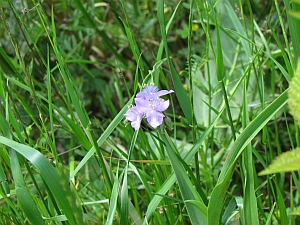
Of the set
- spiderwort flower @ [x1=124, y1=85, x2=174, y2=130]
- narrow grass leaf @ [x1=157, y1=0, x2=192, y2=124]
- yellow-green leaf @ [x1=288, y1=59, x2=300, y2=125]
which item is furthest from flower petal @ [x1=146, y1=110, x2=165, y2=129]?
yellow-green leaf @ [x1=288, y1=59, x2=300, y2=125]

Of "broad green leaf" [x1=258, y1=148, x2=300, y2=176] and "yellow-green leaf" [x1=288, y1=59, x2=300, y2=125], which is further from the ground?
"yellow-green leaf" [x1=288, y1=59, x2=300, y2=125]

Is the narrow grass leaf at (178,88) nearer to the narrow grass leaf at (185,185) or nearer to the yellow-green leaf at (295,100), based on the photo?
the narrow grass leaf at (185,185)

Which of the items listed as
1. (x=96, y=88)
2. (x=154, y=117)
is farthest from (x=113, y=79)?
(x=154, y=117)

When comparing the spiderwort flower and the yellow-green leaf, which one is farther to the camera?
the spiderwort flower

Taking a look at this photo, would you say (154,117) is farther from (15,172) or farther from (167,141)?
(15,172)

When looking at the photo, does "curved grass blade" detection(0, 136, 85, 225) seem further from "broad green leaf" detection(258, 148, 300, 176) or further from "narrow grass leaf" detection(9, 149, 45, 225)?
"broad green leaf" detection(258, 148, 300, 176)

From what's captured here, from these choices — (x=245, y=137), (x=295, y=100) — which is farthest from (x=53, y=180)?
(x=295, y=100)

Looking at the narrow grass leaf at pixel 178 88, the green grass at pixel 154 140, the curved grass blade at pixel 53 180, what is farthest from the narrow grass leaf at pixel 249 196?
the curved grass blade at pixel 53 180

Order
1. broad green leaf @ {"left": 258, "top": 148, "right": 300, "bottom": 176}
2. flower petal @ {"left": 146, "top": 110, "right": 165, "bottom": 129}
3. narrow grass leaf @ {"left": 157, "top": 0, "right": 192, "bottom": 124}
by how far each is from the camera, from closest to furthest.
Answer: broad green leaf @ {"left": 258, "top": 148, "right": 300, "bottom": 176} < flower petal @ {"left": 146, "top": 110, "right": 165, "bottom": 129} < narrow grass leaf @ {"left": 157, "top": 0, "right": 192, "bottom": 124}
